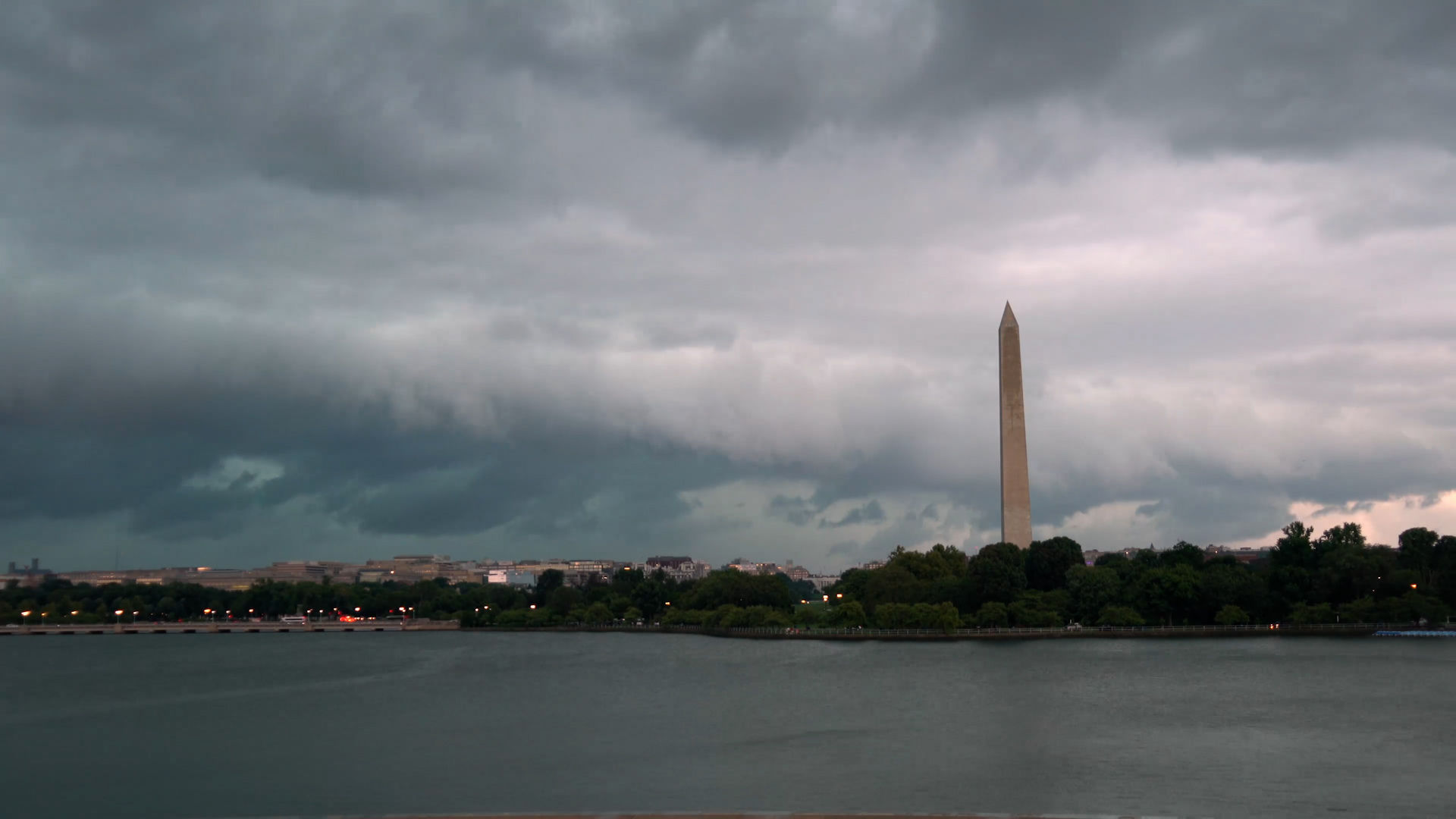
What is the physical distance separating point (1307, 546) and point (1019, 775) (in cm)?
7879

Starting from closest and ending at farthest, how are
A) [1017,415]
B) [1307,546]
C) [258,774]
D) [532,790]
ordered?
[532,790]
[258,774]
[1017,415]
[1307,546]

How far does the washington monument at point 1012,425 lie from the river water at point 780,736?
15.9 metres

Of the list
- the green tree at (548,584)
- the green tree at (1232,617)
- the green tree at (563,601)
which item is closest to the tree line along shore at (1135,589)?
the green tree at (1232,617)

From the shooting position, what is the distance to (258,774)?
31719 millimetres

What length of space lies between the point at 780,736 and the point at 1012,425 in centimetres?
5465

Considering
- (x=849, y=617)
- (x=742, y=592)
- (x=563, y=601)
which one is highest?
(x=742, y=592)

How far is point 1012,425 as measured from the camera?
86.0 metres

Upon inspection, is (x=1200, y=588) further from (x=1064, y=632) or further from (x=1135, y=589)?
(x=1064, y=632)

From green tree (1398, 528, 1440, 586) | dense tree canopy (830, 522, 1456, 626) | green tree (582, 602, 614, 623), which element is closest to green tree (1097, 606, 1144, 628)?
dense tree canopy (830, 522, 1456, 626)

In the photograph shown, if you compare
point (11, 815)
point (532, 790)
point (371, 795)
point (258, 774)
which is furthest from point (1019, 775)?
point (11, 815)

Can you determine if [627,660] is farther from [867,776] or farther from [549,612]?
[549,612]

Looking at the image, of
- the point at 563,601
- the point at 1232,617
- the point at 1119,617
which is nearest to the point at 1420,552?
the point at 1232,617

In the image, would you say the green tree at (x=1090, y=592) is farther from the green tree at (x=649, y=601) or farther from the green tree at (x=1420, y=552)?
the green tree at (x=649, y=601)

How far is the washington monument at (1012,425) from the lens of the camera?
86062mm
